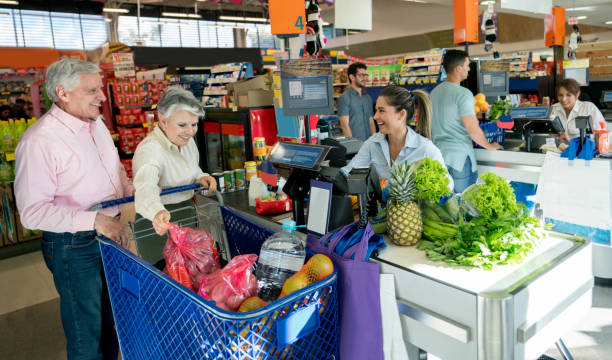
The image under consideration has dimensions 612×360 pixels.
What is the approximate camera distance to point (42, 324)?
344cm

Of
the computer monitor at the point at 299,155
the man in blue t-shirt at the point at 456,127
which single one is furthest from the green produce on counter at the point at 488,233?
the man in blue t-shirt at the point at 456,127

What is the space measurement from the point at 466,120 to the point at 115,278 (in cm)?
299

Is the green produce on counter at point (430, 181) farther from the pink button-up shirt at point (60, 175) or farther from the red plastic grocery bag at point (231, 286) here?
the pink button-up shirt at point (60, 175)

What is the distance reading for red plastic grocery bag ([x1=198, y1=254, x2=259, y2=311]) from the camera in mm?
1416

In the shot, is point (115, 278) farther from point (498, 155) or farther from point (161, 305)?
point (498, 155)

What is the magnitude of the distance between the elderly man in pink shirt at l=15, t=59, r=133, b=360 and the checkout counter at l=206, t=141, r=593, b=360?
1210 mm

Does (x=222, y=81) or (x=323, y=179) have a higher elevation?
(x=222, y=81)

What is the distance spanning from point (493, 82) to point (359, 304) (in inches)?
191

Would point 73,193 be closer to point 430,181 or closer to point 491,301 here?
point 430,181

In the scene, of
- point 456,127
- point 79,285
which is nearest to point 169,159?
point 79,285

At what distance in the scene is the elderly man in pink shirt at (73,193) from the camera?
74.1 inches

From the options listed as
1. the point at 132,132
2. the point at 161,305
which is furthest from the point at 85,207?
the point at 132,132

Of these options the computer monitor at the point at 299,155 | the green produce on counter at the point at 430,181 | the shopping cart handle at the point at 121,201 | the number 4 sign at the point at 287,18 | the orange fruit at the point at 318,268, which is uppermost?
the number 4 sign at the point at 287,18

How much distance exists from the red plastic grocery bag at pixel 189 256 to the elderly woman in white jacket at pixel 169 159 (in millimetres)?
272
